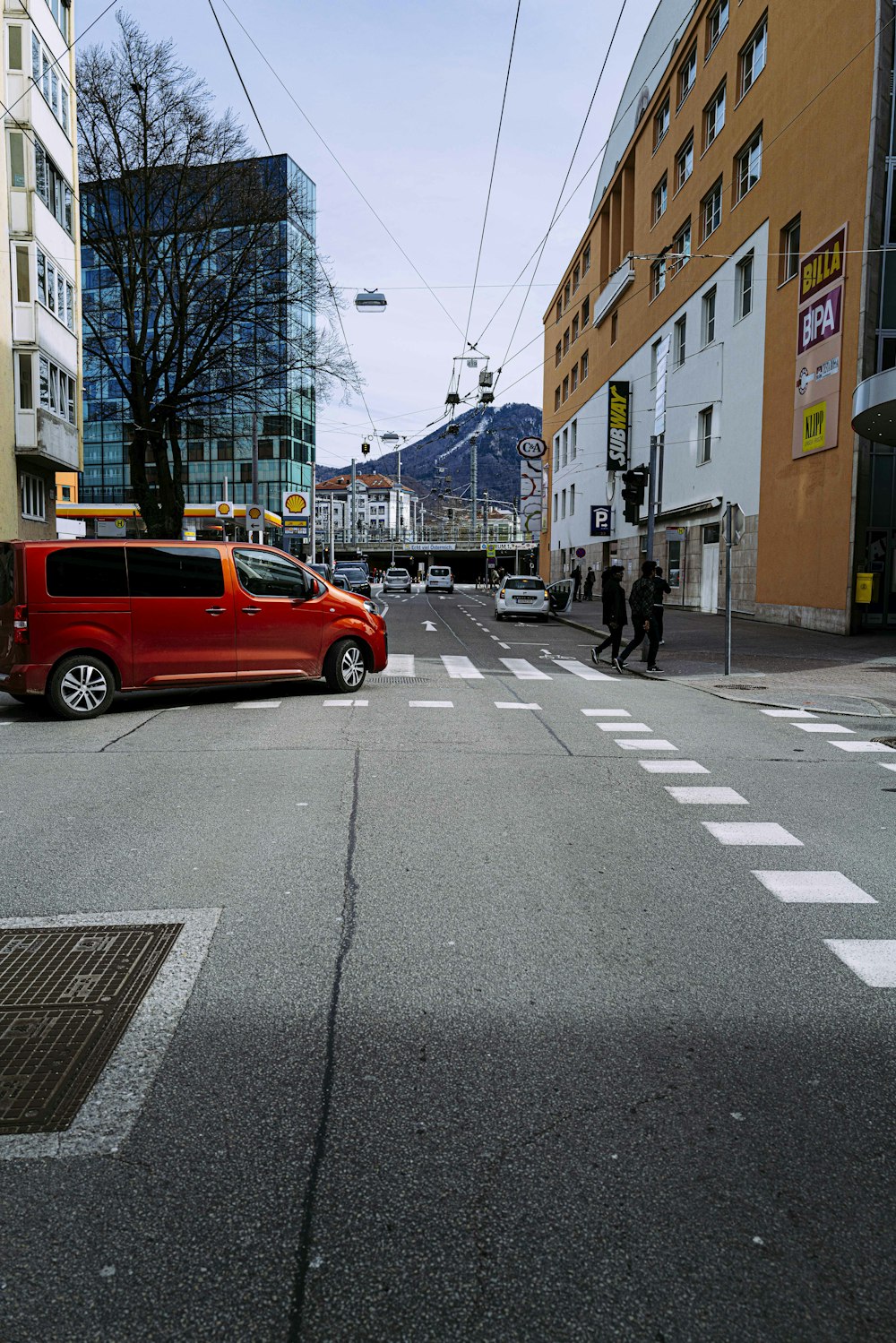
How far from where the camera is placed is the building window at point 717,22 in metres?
32.1

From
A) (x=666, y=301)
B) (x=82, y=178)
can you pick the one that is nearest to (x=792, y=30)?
(x=666, y=301)

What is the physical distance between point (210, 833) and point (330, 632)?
6742 mm

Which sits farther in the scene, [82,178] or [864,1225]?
[82,178]

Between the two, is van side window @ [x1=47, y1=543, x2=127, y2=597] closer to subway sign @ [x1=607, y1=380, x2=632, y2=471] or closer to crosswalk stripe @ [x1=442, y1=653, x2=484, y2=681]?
crosswalk stripe @ [x1=442, y1=653, x2=484, y2=681]

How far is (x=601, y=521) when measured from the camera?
163 feet

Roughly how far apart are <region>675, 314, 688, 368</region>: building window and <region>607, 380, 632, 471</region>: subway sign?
6.85 meters

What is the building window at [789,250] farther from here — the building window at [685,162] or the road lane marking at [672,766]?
the road lane marking at [672,766]

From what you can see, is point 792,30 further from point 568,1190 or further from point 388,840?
point 568,1190

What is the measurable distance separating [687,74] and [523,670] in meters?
30.7

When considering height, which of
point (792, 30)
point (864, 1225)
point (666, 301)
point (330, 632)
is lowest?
point (864, 1225)

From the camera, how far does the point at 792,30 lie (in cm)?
2536

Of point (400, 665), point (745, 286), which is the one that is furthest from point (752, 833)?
point (745, 286)

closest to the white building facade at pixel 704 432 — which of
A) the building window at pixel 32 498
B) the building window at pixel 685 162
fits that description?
the building window at pixel 685 162

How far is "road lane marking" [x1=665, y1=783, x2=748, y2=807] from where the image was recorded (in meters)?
6.90
